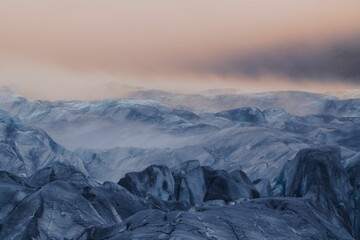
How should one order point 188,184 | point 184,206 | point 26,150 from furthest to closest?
point 26,150
point 188,184
point 184,206

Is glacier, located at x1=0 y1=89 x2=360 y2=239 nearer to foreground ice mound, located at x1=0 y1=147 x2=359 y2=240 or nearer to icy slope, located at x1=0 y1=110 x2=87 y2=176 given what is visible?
foreground ice mound, located at x1=0 y1=147 x2=359 y2=240

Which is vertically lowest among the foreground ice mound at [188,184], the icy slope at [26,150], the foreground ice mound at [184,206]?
the icy slope at [26,150]

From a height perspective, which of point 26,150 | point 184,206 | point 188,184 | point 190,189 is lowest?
point 26,150

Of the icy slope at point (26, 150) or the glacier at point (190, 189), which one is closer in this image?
the glacier at point (190, 189)

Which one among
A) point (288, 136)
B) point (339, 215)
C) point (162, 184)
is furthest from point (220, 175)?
point (288, 136)

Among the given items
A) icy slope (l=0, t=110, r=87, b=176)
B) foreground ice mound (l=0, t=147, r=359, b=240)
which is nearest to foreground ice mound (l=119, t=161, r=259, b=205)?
foreground ice mound (l=0, t=147, r=359, b=240)

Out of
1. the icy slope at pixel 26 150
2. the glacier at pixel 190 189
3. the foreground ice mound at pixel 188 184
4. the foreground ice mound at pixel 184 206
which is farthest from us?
the icy slope at pixel 26 150

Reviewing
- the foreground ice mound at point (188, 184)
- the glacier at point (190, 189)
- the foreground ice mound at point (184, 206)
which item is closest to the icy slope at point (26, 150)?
the glacier at point (190, 189)

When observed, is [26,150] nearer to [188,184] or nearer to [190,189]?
[188,184]

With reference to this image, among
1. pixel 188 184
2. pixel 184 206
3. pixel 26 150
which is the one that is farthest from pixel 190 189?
pixel 26 150

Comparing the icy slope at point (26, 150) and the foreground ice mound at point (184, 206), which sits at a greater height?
the foreground ice mound at point (184, 206)

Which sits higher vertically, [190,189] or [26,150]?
[190,189]

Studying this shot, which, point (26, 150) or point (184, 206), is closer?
point (184, 206)

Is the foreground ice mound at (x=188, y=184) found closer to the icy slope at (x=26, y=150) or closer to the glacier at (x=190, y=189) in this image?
the glacier at (x=190, y=189)
